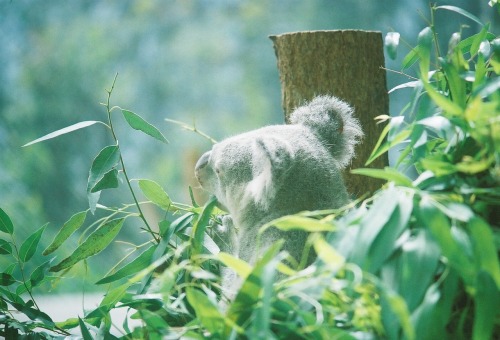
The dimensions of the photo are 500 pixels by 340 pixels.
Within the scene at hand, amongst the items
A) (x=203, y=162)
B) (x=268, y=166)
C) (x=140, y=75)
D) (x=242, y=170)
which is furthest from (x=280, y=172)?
(x=140, y=75)

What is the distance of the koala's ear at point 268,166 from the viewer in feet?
5.03

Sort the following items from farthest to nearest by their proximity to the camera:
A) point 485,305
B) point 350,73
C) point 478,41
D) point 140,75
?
point 140,75 < point 350,73 < point 478,41 < point 485,305

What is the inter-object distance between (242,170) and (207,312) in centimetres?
71

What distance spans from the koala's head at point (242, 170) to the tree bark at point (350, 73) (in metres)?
0.43

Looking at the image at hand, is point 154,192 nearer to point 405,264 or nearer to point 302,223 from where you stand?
point 302,223

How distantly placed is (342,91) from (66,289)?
4.27 meters

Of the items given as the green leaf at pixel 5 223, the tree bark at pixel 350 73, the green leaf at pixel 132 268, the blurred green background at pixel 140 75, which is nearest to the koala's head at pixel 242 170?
the green leaf at pixel 132 268

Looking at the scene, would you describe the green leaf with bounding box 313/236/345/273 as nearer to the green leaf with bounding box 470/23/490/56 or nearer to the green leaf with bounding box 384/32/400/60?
the green leaf with bounding box 384/32/400/60

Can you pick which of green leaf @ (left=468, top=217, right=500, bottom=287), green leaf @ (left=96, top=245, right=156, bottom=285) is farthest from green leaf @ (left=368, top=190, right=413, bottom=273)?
green leaf @ (left=96, top=245, right=156, bottom=285)

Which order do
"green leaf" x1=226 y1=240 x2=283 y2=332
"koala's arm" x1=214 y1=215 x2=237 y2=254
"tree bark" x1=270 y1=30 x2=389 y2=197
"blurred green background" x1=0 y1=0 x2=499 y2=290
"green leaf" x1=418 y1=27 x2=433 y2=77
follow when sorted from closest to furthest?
"green leaf" x1=226 y1=240 x2=283 y2=332
"green leaf" x1=418 y1=27 x2=433 y2=77
"koala's arm" x1=214 y1=215 x2=237 y2=254
"tree bark" x1=270 y1=30 x2=389 y2=197
"blurred green background" x1=0 y1=0 x2=499 y2=290

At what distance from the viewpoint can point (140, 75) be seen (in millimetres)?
5875

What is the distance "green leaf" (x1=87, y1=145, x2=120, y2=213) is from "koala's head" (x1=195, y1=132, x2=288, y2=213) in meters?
0.30

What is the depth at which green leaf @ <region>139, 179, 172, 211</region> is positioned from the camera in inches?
65.1

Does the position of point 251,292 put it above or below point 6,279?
above
